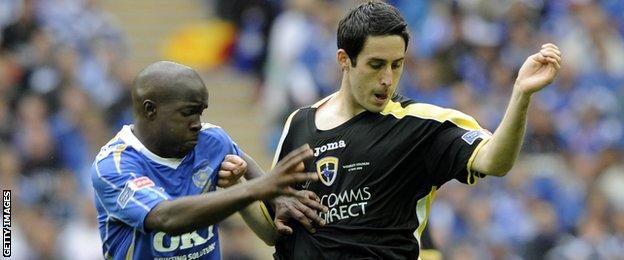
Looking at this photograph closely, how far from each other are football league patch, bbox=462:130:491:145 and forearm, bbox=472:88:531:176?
0.14 meters

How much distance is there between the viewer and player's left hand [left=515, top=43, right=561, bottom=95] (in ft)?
19.4

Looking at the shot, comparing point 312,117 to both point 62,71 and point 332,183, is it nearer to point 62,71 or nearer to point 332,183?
point 332,183

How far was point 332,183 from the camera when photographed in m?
6.69

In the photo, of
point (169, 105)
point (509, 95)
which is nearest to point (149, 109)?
point (169, 105)

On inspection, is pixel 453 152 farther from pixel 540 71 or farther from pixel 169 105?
pixel 169 105

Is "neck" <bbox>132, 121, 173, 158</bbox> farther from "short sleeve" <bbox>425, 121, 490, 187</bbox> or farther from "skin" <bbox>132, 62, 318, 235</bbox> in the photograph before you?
"short sleeve" <bbox>425, 121, 490, 187</bbox>

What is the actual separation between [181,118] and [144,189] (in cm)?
39

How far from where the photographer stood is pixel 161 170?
21.8 ft

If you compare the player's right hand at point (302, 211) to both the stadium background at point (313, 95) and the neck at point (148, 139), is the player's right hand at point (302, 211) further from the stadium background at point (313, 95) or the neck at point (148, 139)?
the stadium background at point (313, 95)

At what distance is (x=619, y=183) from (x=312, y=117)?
714 cm

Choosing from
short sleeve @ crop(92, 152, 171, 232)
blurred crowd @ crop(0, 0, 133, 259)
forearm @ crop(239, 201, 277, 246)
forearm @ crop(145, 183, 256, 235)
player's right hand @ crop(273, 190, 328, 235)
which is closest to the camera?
forearm @ crop(145, 183, 256, 235)

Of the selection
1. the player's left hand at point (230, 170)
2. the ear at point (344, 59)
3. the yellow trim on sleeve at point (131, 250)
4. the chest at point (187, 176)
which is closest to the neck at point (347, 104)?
the ear at point (344, 59)

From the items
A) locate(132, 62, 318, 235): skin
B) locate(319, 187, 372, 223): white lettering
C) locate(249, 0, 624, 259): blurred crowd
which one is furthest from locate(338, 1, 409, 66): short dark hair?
locate(249, 0, 624, 259): blurred crowd

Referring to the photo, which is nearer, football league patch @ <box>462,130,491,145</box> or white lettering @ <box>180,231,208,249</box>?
football league patch @ <box>462,130,491,145</box>
